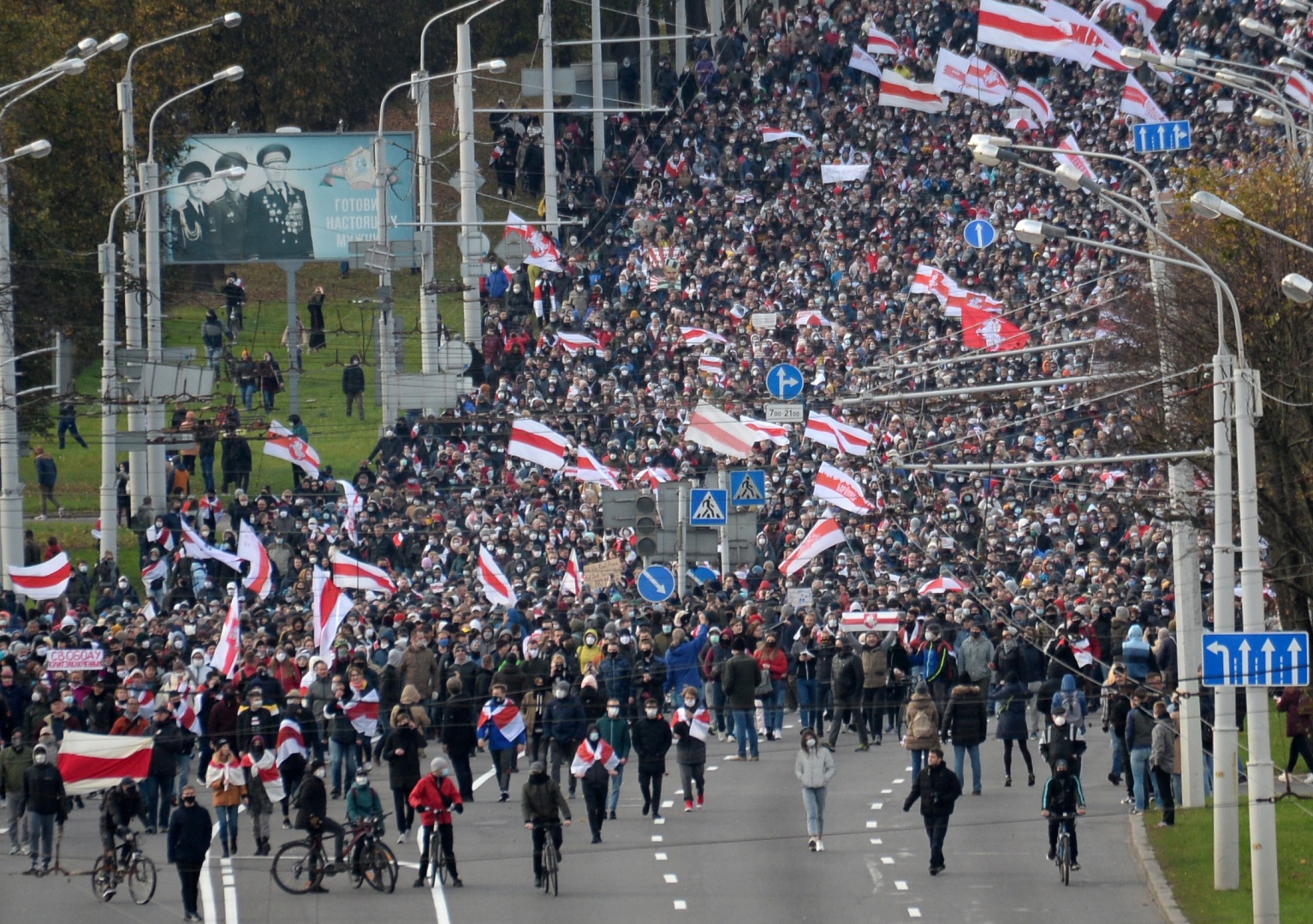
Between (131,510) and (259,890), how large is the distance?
70.8 ft

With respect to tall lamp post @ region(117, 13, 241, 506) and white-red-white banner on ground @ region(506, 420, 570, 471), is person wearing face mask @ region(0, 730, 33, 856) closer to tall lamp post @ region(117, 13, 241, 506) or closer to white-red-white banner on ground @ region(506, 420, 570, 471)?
white-red-white banner on ground @ region(506, 420, 570, 471)

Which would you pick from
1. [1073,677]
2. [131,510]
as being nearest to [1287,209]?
[1073,677]

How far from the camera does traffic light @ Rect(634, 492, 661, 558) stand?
34.7 m

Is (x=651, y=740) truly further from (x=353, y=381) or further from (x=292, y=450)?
(x=353, y=381)

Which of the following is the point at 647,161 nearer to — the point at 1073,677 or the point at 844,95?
the point at 844,95

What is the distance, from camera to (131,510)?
4488 centimetres

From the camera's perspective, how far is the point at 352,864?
2416cm

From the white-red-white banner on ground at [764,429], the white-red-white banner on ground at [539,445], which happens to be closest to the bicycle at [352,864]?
the white-red-white banner on ground at [539,445]

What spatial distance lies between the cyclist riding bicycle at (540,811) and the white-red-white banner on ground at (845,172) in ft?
119

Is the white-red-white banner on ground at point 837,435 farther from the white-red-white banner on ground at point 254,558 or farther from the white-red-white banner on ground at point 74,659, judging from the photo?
the white-red-white banner on ground at point 74,659

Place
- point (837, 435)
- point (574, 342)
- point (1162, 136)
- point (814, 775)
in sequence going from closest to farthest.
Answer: point (814, 775), point (837, 435), point (1162, 136), point (574, 342)

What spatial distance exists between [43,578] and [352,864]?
1198 cm

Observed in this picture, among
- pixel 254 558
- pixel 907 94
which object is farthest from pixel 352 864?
pixel 907 94

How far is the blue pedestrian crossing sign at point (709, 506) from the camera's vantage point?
34.8 meters
